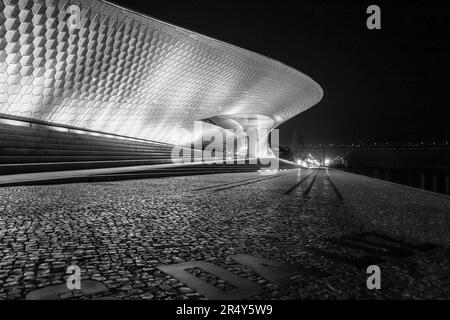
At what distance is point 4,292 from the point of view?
7.73 feet

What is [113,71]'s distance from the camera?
23641 millimetres

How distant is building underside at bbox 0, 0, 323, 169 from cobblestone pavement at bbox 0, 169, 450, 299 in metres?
13.2

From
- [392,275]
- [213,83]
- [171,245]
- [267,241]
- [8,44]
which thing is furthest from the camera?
[213,83]

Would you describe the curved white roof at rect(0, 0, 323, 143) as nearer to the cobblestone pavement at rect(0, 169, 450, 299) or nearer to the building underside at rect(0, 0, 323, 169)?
the building underside at rect(0, 0, 323, 169)

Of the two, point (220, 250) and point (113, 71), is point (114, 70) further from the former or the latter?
point (220, 250)

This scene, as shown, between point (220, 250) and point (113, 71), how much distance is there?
22484 millimetres

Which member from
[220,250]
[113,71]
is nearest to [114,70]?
[113,71]

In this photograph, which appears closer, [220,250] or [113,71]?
[220,250]

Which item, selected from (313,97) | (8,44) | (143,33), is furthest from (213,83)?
(313,97)

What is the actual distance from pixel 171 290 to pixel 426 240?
11.8 ft

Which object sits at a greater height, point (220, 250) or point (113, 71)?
point (113, 71)

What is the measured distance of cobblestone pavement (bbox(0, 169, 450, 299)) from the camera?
2545mm

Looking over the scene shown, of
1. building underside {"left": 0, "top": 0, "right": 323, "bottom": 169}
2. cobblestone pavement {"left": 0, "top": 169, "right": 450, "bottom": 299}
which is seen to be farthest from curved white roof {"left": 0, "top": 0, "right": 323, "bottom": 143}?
cobblestone pavement {"left": 0, "top": 169, "right": 450, "bottom": 299}
